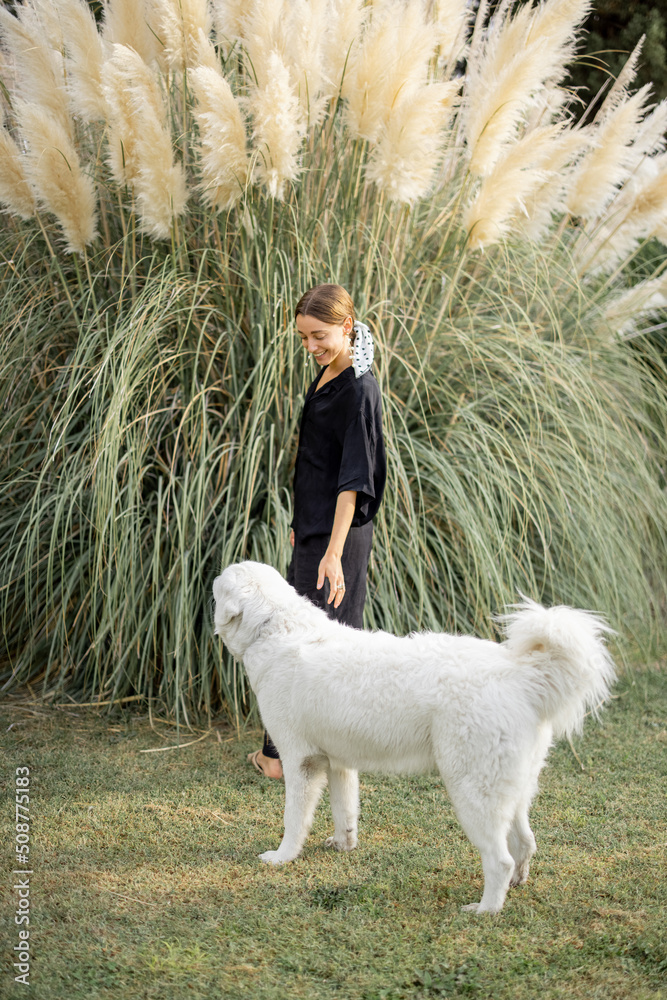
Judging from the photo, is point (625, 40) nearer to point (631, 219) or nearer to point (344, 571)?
point (631, 219)

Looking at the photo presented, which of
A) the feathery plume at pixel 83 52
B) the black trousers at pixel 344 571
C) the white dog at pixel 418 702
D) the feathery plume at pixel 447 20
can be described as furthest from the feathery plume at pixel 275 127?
the white dog at pixel 418 702

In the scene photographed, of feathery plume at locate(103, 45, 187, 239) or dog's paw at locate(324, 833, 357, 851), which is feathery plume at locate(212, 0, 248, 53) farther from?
dog's paw at locate(324, 833, 357, 851)

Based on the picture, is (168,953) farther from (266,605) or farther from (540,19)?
(540,19)

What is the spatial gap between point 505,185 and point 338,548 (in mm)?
2071

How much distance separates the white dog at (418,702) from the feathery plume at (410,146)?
78.7 inches

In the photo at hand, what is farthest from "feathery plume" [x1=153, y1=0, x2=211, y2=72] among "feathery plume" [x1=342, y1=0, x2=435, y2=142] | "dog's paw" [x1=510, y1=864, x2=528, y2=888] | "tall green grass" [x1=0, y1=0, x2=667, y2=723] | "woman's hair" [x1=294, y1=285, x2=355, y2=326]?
"dog's paw" [x1=510, y1=864, x2=528, y2=888]

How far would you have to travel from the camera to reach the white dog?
2145 millimetres

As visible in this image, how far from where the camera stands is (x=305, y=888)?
240 centimetres

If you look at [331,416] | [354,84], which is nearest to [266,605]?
[331,416]

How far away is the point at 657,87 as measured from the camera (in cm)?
772

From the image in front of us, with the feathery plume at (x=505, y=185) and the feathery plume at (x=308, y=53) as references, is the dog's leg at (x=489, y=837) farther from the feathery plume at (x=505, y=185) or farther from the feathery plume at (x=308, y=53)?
the feathery plume at (x=308, y=53)

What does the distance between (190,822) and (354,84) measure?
120 inches

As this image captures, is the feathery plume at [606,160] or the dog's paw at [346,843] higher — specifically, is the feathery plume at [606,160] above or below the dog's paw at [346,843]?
above

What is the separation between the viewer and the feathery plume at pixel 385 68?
366 centimetres
